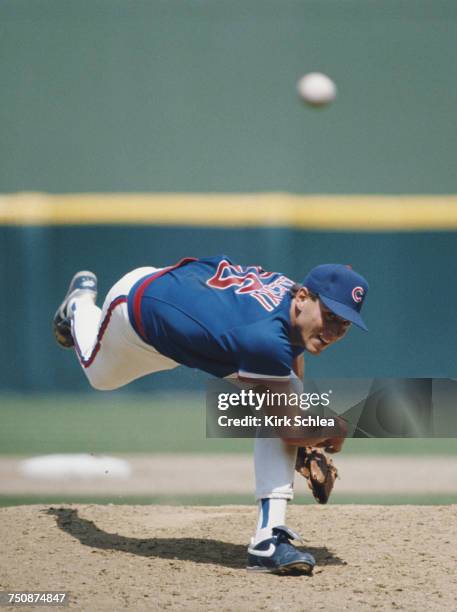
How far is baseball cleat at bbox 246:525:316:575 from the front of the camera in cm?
351

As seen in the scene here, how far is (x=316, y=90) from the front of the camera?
26.8 feet

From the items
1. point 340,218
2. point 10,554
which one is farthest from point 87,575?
point 340,218

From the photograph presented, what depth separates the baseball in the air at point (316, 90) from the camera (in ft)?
26.8

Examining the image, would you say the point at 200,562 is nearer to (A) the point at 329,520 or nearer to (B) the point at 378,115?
(A) the point at 329,520

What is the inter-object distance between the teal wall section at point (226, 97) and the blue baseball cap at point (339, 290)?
531cm

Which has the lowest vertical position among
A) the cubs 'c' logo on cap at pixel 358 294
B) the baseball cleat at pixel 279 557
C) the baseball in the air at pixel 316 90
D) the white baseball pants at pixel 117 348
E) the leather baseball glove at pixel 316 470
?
the baseball cleat at pixel 279 557

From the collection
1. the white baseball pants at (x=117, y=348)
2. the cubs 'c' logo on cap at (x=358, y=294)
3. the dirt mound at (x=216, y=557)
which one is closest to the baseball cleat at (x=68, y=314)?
the white baseball pants at (x=117, y=348)

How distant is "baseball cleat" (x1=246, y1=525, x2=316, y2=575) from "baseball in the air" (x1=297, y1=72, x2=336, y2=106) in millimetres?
5200

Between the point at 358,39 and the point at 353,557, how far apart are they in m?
6.02

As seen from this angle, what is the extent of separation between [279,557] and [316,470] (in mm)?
385

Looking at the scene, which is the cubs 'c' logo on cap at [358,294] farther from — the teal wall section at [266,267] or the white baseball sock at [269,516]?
the teal wall section at [266,267]

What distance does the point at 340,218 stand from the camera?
7.88m

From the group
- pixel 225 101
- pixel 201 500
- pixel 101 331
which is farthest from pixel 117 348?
pixel 225 101

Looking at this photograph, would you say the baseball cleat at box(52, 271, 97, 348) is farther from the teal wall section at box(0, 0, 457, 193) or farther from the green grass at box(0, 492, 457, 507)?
the teal wall section at box(0, 0, 457, 193)
